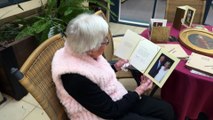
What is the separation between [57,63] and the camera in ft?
3.25

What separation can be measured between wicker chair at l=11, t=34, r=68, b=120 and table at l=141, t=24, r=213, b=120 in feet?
2.48

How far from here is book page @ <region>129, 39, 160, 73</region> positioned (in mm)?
1251

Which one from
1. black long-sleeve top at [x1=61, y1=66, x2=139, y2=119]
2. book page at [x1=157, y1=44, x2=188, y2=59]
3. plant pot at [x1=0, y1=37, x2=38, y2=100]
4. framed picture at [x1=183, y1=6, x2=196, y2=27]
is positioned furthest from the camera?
plant pot at [x1=0, y1=37, x2=38, y2=100]

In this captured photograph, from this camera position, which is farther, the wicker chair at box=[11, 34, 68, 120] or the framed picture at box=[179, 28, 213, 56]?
the framed picture at box=[179, 28, 213, 56]

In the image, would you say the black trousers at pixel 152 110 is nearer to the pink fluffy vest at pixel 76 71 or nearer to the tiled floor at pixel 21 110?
the pink fluffy vest at pixel 76 71

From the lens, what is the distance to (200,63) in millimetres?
1231

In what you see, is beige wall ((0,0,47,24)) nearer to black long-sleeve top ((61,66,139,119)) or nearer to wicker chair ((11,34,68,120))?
wicker chair ((11,34,68,120))

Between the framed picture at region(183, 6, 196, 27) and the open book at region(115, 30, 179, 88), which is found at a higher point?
the framed picture at region(183, 6, 196, 27)

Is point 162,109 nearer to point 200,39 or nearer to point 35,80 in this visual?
point 200,39

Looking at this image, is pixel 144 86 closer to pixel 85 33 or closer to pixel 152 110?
pixel 152 110

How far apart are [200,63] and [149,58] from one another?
0.32 m

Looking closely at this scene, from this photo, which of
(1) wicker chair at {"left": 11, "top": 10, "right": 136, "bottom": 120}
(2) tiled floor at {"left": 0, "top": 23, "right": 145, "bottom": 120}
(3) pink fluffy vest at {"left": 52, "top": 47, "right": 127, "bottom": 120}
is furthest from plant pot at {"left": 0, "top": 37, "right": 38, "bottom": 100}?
(3) pink fluffy vest at {"left": 52, "top": 47, "right": 127, "bottom": 120}

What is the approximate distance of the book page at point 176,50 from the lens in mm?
1333

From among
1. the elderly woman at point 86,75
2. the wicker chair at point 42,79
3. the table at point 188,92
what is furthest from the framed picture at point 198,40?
the wicker chair at point 42,79
